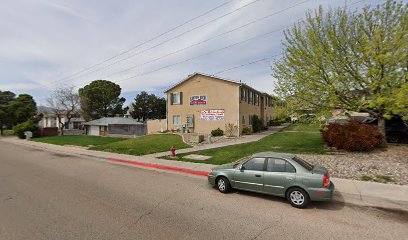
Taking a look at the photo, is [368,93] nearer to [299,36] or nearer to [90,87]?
[299,36]

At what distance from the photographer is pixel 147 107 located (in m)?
64.4

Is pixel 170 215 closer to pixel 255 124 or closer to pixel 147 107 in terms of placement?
pixel 255 124

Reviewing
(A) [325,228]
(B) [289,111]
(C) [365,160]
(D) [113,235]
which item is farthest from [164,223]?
(B) [289,111]

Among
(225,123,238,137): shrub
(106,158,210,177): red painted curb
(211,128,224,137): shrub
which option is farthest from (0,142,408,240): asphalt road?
(211,128,224,137): shrub

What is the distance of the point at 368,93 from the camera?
1179cm

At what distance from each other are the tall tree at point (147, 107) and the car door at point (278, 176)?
201ft

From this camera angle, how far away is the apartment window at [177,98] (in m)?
27.2

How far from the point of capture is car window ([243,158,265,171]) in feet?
22.6

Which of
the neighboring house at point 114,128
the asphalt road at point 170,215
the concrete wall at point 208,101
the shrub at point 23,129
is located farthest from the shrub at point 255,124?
the shrub at point 23,129

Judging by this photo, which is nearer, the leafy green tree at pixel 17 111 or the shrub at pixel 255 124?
the shrub at pixel 255 124

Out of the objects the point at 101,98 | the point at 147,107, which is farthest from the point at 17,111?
the point at 147,107

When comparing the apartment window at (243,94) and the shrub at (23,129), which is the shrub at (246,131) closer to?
the apartment window at (243,94)

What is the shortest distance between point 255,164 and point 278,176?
84 centimetres

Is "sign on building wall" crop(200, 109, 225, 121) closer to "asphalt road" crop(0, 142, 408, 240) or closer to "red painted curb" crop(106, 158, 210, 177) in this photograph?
"red painted curb" crop(106, 158, 210, 177)
